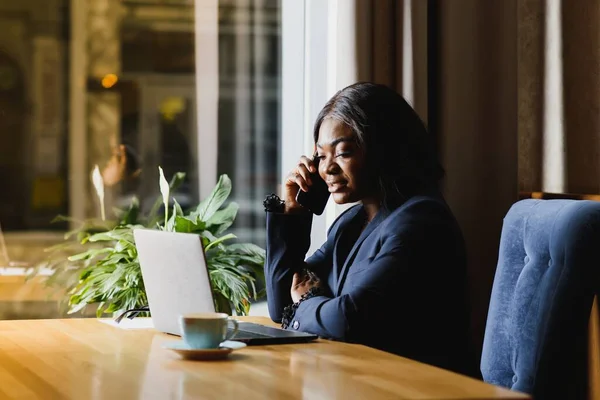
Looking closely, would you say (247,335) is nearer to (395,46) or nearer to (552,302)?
(552,302)

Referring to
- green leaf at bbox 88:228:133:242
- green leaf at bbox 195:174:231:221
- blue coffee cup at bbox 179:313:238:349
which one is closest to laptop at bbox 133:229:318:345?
blue coffee cup at bbox 179:313:238:349

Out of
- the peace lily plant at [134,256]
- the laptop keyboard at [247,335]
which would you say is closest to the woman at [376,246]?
the laptop keyboard at [247,335]

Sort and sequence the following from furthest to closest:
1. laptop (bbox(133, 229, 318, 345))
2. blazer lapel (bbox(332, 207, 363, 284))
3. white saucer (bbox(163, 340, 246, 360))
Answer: blazer lapel (bbox(332, 207, 363, 284)) < laptop (bbox(133, 229, 318, 345)) < white saucer (bbox(163, 340, 246, 360))

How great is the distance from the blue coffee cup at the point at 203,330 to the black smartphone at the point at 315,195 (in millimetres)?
877

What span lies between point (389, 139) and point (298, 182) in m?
0.33

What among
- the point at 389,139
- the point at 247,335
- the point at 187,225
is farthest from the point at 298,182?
A: the point at 247,335

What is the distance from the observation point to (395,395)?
1.31 m

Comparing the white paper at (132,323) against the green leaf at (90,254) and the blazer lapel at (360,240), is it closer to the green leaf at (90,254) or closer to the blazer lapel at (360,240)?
the blazer lapel at (360,240)

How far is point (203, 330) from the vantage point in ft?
Result: 5.32

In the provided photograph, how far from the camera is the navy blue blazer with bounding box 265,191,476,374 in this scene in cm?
193

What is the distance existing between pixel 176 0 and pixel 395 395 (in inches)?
85.4

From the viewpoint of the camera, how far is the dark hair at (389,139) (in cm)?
225

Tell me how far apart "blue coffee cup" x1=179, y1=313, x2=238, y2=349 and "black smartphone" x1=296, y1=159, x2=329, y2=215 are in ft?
2.88

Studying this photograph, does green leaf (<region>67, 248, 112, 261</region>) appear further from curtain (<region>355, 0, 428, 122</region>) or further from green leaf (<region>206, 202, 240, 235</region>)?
curtain (<region>355, 0, 428, 122</region>)
